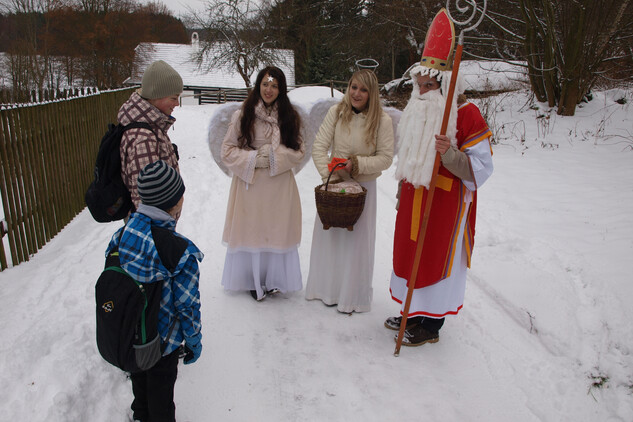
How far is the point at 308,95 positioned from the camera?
18.6m

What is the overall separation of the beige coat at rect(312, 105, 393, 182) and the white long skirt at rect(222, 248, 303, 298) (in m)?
0.94

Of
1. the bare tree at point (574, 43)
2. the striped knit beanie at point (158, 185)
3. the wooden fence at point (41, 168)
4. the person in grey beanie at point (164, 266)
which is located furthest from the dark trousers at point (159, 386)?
the bare tree at point (574, 43)

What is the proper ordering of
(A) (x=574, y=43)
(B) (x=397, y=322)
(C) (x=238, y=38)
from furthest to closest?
1. (C) (x=238, y=38)
2. (A) (x=574, y=43)
3. (B) (x=397, y=322)

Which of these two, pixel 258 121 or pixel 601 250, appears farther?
pixel 601 250

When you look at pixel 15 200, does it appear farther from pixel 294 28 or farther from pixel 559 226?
pixel 294 28

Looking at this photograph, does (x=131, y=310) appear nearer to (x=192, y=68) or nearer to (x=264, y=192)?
(x=264, y=192)

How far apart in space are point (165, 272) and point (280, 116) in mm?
2201

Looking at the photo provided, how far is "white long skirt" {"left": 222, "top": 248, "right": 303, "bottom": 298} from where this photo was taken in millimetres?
4195

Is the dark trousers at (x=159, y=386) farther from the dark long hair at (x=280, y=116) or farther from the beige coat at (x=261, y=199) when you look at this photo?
the dark long hair at (x=280, y=116)

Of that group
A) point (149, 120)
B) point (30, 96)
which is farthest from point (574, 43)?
point (30, 96)

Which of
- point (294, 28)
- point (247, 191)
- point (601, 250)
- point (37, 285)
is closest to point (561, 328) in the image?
point (601, 250)

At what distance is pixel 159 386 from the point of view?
234cm

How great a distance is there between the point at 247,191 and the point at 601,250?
3.58 meters

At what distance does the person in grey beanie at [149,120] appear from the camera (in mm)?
2781
